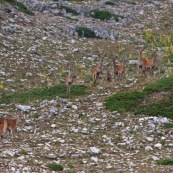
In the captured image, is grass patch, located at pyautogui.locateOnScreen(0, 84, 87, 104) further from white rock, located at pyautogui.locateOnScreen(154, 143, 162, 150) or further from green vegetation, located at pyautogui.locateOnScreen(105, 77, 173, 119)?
white rock, located at pyautogui.locateOnScreen(154, 143, 162, 150)

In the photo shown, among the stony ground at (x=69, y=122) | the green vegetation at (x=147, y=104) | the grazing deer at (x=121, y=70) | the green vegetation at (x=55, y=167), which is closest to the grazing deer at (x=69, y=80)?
the stony ground at (x=69, y=122)

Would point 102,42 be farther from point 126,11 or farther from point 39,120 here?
point 39,120

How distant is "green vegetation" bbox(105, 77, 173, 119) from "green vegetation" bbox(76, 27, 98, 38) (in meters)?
16.9

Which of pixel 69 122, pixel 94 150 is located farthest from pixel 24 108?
pixel 94 150

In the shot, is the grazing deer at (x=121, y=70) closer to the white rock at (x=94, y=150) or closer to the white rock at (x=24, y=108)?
Answer: the white rock at (x=24, y=108)

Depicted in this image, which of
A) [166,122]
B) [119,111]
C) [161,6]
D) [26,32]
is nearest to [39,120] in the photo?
[119,111]

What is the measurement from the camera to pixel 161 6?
51.3 meters

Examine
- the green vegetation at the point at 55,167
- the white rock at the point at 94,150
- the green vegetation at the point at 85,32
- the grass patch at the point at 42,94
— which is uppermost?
the green vegetation at the point at 85,32

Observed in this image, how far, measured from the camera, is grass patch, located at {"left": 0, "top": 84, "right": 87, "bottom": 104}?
20.5 metres

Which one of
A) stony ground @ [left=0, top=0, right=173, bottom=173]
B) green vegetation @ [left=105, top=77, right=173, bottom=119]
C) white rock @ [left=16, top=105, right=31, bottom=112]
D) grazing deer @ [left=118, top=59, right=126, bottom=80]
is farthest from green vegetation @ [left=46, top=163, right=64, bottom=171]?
grazing deer @ [left=118, top=59, right=126, bottom=80]

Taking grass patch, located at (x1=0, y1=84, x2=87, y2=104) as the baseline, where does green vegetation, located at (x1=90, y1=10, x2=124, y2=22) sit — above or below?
above

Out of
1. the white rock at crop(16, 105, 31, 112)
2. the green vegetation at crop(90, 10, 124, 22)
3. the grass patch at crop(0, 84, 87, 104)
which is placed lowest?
the white rock at crop(16, 105, 31, 112)

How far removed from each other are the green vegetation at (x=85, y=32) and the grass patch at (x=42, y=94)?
15.0m

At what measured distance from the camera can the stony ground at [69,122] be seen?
13812 millimetres
